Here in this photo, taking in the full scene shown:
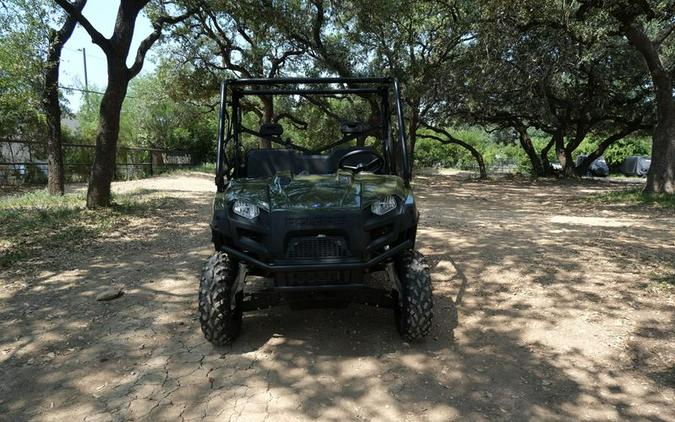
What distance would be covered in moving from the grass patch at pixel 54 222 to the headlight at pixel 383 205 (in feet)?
15.5

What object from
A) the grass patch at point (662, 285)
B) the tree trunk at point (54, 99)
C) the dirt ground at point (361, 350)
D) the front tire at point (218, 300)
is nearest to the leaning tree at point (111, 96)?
the tree trunk at point (54, 99)

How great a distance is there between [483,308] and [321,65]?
52.2ft

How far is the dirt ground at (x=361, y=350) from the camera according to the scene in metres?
2.93

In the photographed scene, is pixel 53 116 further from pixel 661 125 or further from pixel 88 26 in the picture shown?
pixel 661 125

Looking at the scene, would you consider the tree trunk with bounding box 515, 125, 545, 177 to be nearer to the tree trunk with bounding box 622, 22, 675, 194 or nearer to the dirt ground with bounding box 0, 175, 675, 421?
the tree trunk with bounding box 622, 22, 675, 194

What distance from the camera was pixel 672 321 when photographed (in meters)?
3.89

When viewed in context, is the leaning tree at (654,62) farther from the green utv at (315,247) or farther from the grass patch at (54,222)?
the grass patch at (54,222)

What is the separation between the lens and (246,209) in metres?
3.38

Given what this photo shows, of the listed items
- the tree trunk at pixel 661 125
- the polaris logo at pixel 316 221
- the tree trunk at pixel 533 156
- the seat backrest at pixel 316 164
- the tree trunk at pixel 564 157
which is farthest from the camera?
the tree trunk at pixel 533 156

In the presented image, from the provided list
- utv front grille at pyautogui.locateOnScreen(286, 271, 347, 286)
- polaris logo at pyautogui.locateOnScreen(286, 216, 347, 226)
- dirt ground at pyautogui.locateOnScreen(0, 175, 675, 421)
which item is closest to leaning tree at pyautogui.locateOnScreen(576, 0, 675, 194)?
dirt ground at pyautogui.locateOnScreen(0, 175, 675, 421)

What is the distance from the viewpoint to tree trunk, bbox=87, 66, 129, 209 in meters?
9.88

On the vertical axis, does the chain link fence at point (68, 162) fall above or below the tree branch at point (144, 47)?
below

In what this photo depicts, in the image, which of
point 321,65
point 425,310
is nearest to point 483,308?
point 425,310

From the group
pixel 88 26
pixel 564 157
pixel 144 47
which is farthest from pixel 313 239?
pixel 564 157
